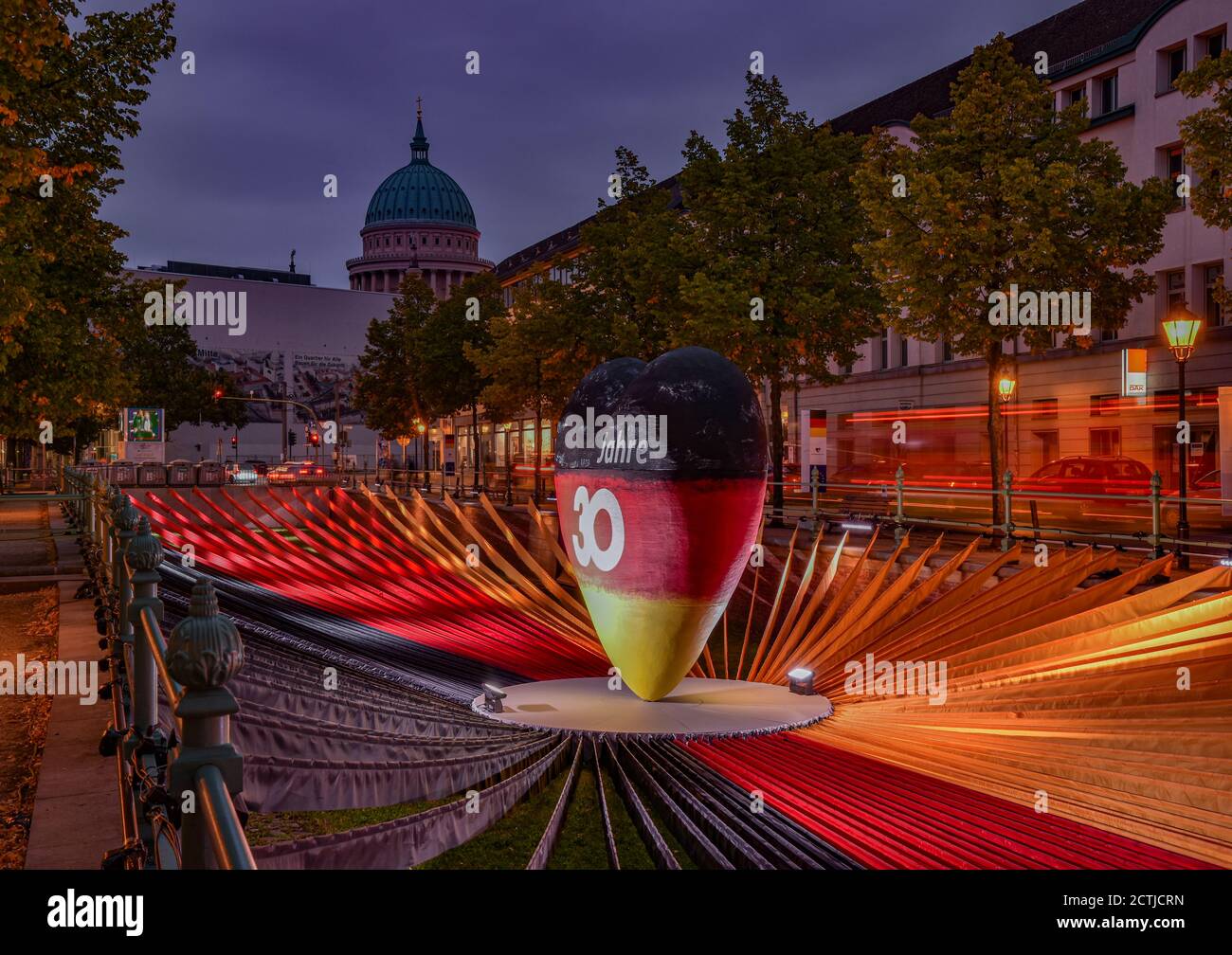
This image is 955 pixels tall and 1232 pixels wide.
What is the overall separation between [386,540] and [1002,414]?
29927mm

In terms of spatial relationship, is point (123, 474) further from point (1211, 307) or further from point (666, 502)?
point (666, 502)

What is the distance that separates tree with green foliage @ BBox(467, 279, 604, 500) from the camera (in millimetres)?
37656

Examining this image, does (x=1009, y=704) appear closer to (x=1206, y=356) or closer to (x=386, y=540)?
(x=386, y=540)

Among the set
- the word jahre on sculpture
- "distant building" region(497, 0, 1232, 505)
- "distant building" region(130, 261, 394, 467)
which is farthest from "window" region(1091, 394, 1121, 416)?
"distant building" region(130, 261, 394, 467)

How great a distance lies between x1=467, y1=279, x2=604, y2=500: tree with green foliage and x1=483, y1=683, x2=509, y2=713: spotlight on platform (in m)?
28.1

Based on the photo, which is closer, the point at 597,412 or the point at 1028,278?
the point at 597,412

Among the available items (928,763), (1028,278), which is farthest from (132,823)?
(1028,278)

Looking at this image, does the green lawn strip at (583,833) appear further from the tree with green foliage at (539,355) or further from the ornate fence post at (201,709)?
the tree with green foliage at (539,355)

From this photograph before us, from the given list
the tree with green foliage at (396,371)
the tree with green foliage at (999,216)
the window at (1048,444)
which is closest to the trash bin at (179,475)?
the tree with green foliage at (396,371)

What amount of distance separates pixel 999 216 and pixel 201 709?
26.8m

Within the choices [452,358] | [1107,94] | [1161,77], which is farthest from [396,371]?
[1161,77]

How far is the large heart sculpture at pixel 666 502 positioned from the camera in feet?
26.9

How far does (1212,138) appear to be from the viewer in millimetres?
21719
